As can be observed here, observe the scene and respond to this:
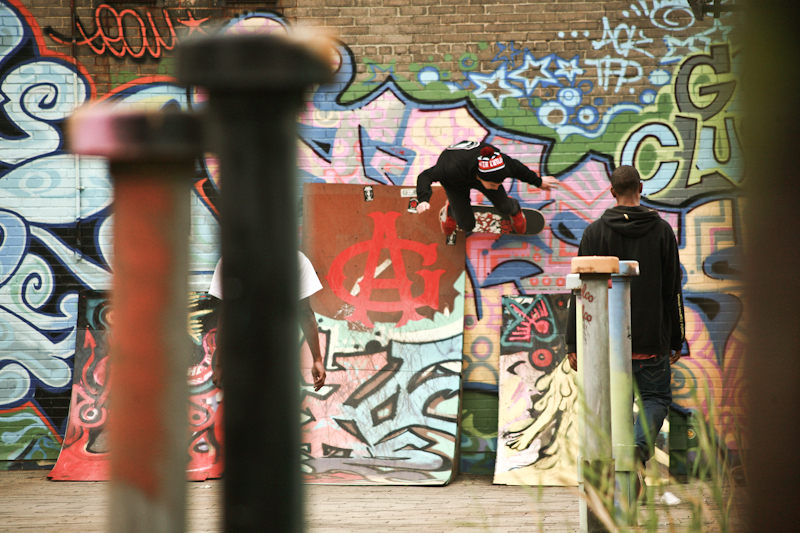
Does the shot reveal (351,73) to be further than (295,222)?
Yes

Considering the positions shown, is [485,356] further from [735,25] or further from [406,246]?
[735,25]

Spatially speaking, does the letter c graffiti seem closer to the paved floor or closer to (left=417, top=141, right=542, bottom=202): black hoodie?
(left=417, top=141, right=542, bottom=202): black hoodie

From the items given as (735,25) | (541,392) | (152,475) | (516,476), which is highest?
(735,25)

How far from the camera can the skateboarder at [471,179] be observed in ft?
19.8

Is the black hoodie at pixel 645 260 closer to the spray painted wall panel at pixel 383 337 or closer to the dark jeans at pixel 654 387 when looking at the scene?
the dark jeans at pixel 654 387

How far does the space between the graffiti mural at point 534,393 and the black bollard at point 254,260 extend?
201 inches

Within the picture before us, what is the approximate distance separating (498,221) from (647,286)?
8.36 feet

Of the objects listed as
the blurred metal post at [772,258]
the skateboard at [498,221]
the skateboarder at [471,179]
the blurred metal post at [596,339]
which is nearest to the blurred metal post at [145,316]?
the blurred metal post at [772,258]

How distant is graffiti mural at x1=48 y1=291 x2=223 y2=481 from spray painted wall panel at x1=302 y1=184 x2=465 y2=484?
0.97 meters

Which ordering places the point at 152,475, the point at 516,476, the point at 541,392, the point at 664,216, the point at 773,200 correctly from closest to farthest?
the point at 773,200
the point at 152,475
the point at 516,476
the point at 541,392
the point at 664,216

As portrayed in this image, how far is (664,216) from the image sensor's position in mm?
6496

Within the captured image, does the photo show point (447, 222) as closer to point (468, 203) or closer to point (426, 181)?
point (468, 203)

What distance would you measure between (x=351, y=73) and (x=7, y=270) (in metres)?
4.22

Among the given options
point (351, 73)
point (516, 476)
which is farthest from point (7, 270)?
point (516, 476)
